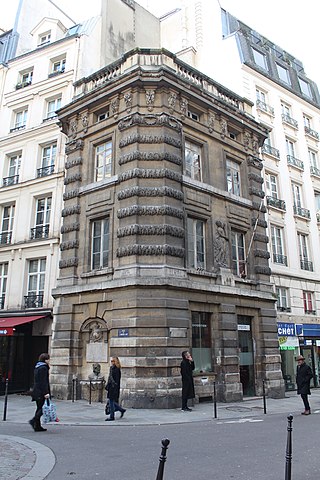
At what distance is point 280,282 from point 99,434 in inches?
610

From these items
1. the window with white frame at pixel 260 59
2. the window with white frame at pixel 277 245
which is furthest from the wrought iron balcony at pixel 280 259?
the window with white frame at pixel 260 59

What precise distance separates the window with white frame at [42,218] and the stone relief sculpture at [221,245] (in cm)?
812

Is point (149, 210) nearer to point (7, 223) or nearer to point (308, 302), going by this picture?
point (7, 223)

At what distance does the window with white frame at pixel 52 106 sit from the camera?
2272 centimetres

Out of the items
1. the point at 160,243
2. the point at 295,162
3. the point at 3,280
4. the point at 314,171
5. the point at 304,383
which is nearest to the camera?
the point at 304,383

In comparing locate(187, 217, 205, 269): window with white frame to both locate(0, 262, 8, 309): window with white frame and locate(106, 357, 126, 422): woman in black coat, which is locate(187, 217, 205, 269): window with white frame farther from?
locate(0, 262, 8, 309): window with white frame

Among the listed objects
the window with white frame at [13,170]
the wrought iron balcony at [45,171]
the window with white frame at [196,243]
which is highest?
the window with white frame at [13,170]

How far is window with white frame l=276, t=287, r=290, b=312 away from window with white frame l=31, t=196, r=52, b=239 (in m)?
12.2

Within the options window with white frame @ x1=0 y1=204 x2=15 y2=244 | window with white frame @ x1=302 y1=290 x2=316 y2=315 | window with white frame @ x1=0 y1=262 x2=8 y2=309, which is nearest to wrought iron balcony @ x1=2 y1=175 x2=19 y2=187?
window with white frame @ x1=0 y1=204 x2=15 y2=244

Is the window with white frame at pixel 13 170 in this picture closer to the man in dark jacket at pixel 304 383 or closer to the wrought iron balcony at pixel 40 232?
the wrought iron balcony at pixel 40 232

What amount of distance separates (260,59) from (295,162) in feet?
24.4

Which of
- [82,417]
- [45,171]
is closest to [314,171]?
[45,171]

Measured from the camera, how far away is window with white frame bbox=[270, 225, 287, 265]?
75.2 ft

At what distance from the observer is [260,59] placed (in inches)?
1102
